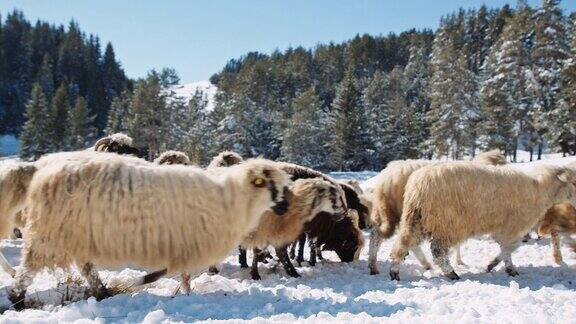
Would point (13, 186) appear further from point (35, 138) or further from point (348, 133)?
point (35, 138)

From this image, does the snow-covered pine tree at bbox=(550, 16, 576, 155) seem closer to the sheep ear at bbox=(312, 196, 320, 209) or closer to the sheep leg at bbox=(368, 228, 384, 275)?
the sheep leg at bbox=(368, 228, 384, 275)

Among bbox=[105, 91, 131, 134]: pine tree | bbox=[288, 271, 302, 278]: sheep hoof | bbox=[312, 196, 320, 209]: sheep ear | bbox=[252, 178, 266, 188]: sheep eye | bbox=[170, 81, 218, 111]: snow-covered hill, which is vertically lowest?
bbox=[288, 271, 302, 278]: sheep hoof

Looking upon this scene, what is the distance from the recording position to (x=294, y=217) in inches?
358

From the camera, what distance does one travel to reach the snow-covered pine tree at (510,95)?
45.8m

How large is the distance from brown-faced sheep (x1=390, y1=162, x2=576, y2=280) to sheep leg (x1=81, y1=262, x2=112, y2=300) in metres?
4.68

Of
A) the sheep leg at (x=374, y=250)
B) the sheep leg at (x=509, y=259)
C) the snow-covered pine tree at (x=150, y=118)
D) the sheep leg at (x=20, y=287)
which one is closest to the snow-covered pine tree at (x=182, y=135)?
the snow-covered pine tree at (x=150, y=118)

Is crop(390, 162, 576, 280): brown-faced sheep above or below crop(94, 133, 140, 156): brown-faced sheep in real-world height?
below

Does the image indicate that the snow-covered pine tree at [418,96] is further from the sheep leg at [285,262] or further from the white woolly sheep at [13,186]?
the white woolly sheep at [13,186]

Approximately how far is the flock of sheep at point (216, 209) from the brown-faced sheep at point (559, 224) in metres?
0.03

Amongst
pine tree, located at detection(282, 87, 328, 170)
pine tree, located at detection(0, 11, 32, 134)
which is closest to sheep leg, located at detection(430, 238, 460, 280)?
pine tree, located at detection(282, 87, 328, 170)

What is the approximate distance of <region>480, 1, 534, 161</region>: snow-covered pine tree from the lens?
150 ft

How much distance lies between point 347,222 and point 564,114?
33.0 metres

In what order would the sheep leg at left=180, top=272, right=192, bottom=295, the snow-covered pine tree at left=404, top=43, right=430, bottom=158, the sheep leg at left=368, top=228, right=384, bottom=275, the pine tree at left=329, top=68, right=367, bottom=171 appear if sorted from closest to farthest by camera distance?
the sheep leg at left=180, top=272, right=192, bottom=295, the sheep leg at left=368, top=228, right=384, bottom=275, the pine tree at left=329, top=68, right=367, bottom=171, the snow-covered pine tree at left=404, top=43, right=430, bottom=158

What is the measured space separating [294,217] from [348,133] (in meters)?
48.3
